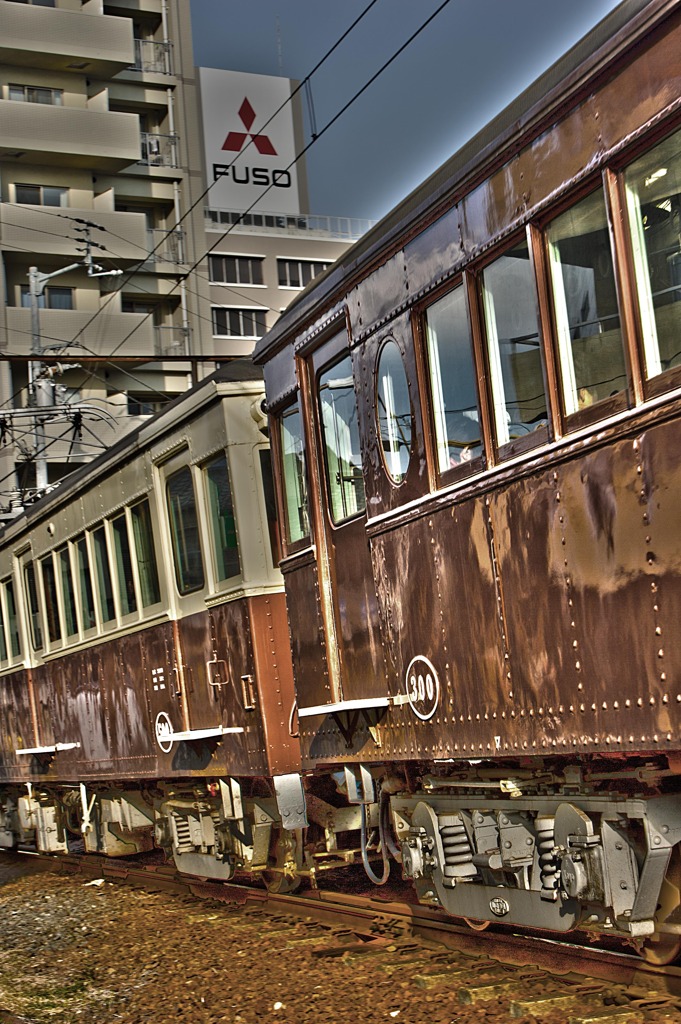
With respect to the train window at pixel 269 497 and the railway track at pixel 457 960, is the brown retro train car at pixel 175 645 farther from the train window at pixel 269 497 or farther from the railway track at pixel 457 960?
the railway track at pixel 457 960

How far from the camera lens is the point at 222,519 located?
9.60 m

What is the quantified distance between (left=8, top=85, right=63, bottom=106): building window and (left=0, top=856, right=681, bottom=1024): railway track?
4229 cm

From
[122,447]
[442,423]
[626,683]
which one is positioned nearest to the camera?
[626,683]

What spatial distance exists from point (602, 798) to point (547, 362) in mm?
1857

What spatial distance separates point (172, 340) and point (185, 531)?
128 ft

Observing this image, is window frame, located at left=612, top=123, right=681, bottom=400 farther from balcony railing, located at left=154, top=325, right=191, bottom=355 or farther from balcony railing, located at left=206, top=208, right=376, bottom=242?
balcony railing, located at left=206, top=208, right=376, bottom=242

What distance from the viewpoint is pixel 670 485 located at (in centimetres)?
461

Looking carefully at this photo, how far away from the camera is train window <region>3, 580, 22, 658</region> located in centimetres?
1586

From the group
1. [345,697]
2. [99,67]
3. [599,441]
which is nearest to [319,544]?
[345,697]

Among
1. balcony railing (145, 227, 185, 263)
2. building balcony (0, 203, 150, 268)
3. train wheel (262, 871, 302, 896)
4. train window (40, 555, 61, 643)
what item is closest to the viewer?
train wheel (262, 871, 302, 896)

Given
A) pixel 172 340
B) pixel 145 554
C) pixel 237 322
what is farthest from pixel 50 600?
pixel 237 322

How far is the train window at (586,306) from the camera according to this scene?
5.01 m

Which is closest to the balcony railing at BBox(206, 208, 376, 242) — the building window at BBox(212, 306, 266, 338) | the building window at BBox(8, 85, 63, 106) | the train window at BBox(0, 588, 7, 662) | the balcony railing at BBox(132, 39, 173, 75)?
the building window at BBox(212, 306, 266, 338)

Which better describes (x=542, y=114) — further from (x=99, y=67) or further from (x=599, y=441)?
(x=99, y=67)
